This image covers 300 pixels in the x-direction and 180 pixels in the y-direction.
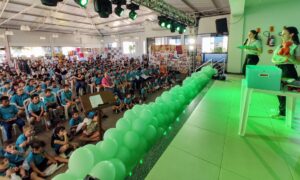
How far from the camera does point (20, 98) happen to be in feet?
15.5

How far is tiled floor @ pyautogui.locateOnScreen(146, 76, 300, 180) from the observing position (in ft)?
5.11

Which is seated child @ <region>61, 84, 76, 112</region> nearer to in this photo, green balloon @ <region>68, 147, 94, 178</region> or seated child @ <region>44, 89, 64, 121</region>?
seated child @ <region>44, 89, 64, 121</region>

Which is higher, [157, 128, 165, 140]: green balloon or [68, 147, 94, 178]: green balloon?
[68, 147, 94, 178]: green balloon

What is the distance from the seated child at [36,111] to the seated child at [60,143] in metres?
1.25

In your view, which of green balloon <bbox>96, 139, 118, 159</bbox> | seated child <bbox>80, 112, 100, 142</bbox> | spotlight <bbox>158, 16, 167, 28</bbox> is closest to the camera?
green balloon <bbox>96, 139, 118, 159</bbox>

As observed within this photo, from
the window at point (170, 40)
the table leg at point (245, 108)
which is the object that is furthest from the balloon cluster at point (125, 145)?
the window at point (170, 40)

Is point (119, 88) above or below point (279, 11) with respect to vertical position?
below

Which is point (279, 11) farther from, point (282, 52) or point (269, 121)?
point (269, 121)

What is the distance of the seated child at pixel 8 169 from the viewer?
250 centimetres

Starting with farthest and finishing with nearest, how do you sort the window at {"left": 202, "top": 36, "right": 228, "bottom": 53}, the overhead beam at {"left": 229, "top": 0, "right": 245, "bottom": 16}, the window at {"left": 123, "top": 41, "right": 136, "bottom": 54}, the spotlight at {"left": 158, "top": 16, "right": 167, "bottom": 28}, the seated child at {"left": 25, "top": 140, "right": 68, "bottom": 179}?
the window at {"left": 123, "top": 41, "right": 136, "bottom": 54}
the window at {"left": 202, "top": 36, "right": 228, "bottom": 53}
the spotlight at {"left": 158, "top": 16, "right": 167, "bottom": 28}
the overhead beam at {"left": 229, "top": 0, "right": 245, "bottom": 16}
the seated child at {"left": 25, "top": 140, "right": 68, "bottom": 179}

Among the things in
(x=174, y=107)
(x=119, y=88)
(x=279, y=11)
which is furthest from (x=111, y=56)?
(x=174, y=107)

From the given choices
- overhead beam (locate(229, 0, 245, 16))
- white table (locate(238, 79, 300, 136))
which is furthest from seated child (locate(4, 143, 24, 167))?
overhead beam (locate(229, 0, 245, 16))

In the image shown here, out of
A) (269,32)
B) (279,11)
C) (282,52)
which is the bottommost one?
(282,52)

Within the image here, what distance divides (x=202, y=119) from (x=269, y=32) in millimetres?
5546
